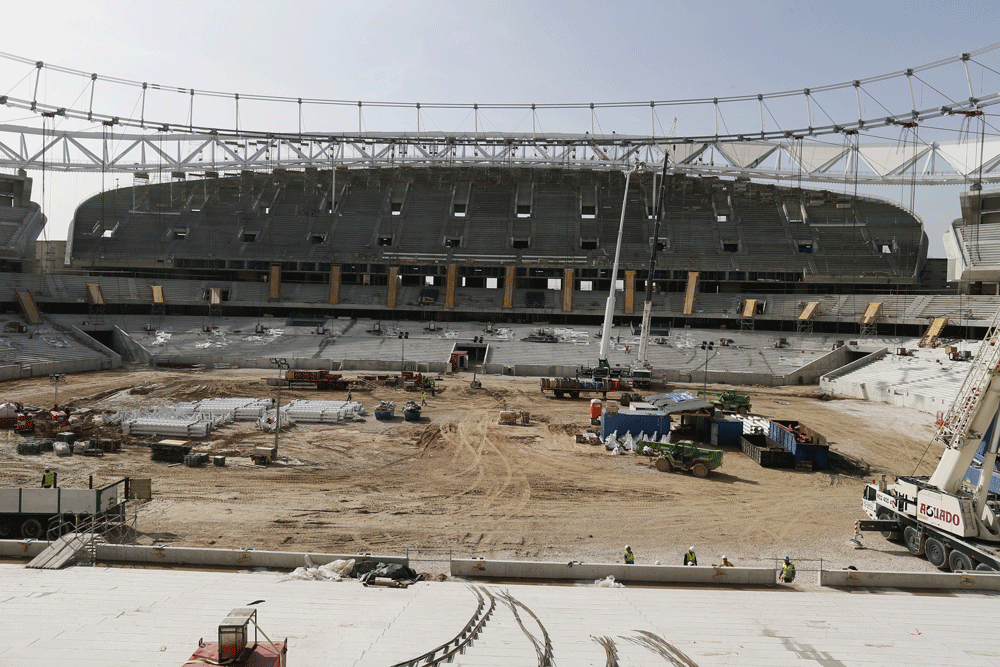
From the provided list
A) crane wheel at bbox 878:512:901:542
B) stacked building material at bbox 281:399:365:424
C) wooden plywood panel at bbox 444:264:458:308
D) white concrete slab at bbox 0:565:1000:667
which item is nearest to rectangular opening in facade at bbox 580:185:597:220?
wooden plywood panel at bbox 444:264:458:308

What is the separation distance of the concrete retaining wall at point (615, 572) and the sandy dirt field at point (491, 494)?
46.9 inches

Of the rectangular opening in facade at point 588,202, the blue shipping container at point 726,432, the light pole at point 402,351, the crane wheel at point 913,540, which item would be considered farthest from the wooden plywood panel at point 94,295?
the crane wheel at point 913,540

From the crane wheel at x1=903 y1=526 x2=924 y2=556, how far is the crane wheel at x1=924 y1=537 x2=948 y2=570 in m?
0.12

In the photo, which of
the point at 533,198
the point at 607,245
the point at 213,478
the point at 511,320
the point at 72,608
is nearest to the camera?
the point at 72,608

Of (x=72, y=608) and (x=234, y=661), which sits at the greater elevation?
(x=234, y=661)

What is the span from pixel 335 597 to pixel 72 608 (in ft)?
12.4

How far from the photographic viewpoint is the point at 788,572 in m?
11.4

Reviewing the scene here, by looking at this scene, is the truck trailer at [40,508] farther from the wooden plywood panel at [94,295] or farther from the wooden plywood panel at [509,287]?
the wooden plywood panel at [94,295]

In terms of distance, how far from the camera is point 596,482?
759 inches

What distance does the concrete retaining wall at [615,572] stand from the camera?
1098 cm

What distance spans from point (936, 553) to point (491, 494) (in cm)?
1115

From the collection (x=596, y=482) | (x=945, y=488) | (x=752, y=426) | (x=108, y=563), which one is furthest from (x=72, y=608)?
(x=752, y=426)

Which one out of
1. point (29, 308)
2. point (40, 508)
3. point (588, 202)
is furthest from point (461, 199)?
point (40, 508)

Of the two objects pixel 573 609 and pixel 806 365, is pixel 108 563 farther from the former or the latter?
pixel 806 365
